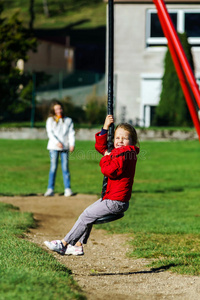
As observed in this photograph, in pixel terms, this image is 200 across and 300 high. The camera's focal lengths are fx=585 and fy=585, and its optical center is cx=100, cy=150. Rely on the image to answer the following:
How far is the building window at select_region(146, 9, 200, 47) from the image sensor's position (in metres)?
26.3

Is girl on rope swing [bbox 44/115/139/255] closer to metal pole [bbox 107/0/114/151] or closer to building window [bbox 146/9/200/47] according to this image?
metal pole [bbox 107/0/114/151]

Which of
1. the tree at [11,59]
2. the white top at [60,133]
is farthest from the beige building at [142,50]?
the white top at [60,133]

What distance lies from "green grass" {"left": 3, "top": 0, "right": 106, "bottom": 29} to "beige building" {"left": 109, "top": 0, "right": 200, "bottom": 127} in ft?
175

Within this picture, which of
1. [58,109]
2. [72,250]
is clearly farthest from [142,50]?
[72,250]

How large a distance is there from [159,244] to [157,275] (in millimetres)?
1547

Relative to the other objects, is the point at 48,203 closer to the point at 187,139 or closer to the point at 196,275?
the point at 196,275

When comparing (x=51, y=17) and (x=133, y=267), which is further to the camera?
(x=51, y=17)

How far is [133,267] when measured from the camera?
253 inches

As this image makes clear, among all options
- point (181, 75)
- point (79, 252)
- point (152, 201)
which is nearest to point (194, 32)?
point (152, 201)

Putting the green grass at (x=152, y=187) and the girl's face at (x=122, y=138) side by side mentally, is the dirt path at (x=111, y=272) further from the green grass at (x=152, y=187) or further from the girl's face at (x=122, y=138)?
the girl's face at (x=122, y=138)

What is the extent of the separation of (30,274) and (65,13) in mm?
85345

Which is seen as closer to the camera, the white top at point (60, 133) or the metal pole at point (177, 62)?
the metal pole at point (177, 62)

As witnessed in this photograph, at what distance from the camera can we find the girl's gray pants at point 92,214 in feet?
18.5

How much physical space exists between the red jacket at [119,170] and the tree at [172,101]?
18541mm
